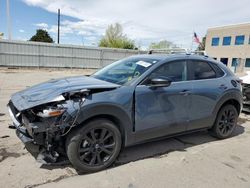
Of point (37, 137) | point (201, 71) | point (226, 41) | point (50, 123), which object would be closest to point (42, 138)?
point (37, 137)

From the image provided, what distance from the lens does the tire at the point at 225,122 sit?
189 inches

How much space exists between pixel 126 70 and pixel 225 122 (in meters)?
2.46

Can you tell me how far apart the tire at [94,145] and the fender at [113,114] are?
4.1 inches

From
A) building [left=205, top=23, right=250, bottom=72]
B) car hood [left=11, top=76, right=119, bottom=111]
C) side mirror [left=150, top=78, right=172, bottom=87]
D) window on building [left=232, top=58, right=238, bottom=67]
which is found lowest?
car hood [left=11, top=76, right=119, bottom=111]

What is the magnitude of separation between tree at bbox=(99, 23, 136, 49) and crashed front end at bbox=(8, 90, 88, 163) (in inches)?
1634

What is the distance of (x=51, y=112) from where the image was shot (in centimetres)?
293

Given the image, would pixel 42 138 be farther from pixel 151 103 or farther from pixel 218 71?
pixel 218 71

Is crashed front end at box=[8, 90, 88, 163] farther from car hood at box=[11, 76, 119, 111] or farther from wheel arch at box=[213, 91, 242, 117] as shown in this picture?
wheel arch at box=[213, 91, 242, 117]

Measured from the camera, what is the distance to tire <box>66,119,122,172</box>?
3123mm

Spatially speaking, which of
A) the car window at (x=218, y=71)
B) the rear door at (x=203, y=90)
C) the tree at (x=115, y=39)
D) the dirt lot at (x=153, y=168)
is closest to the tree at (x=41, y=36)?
the tree at (x=115, y=39)

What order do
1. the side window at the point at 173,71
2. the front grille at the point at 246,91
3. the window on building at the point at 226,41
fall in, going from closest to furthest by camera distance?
the side window at the point at 173,71 → the front grille at the point at 246,91 → the window on building at the point at 226,41

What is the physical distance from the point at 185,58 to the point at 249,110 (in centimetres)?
360

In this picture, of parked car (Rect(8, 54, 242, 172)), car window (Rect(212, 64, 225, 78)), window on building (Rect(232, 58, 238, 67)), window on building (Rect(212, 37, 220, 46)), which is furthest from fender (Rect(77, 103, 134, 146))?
window on building (Rect(212, 37, 220, 46))

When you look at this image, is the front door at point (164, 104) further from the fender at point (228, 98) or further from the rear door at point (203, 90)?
the fender at point (228, 98)
